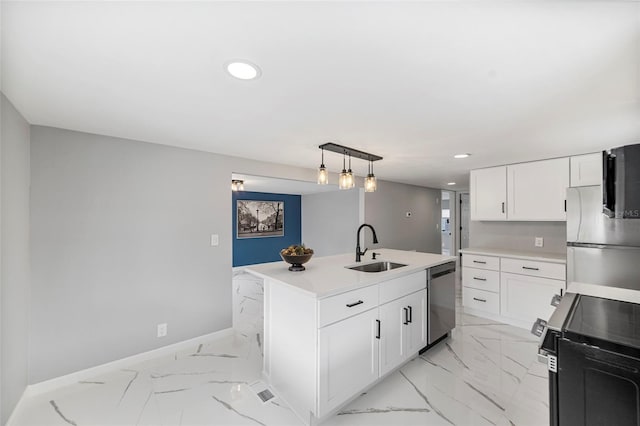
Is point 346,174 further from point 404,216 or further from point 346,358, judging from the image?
point 404,216

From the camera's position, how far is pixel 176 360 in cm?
249

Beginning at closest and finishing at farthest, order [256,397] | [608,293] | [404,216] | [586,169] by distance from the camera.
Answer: [608,293] → [256,397] → [586,169] → [404,216]

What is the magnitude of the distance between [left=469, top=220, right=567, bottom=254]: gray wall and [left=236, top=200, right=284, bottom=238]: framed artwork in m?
4.64

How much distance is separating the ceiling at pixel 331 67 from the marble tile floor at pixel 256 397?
2.08 metres

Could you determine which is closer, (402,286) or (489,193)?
(402,286)

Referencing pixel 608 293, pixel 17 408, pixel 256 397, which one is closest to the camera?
pixel 608 293

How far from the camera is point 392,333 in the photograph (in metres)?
2.13

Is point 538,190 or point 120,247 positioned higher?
point 538,190

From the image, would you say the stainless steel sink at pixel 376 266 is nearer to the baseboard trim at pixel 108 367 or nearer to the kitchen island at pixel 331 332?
the kitchen island at pixel 331 332

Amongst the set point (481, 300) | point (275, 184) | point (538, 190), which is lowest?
point (481, 300)

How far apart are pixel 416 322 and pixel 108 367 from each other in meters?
2.79

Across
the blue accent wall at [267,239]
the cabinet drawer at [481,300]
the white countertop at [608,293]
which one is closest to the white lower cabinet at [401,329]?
the white countertop at [608,293]

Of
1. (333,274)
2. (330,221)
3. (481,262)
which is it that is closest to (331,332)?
(333,274)

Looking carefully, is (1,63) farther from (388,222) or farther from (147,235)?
(388,222)
